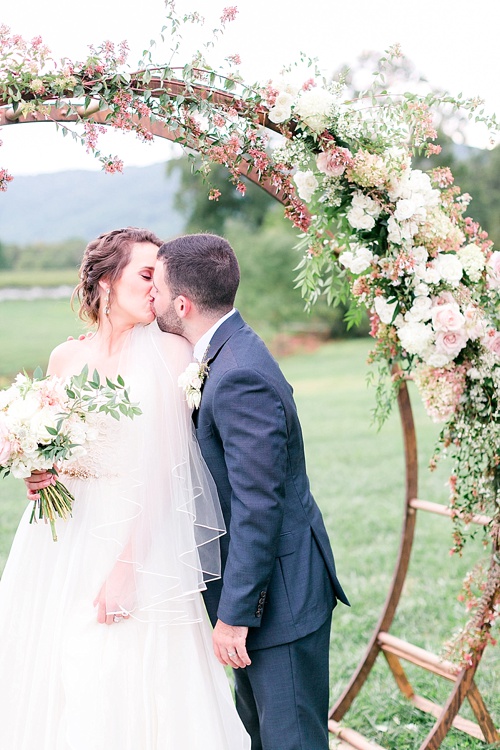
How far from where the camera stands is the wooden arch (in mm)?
2730

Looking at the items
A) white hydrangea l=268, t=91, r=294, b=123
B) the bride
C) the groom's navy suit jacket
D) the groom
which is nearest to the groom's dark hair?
the groom

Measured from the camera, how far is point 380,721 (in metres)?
4.18

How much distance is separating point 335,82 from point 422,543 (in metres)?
5.42

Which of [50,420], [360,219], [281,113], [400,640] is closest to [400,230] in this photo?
[360,219]

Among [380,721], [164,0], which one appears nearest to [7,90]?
[164,0]

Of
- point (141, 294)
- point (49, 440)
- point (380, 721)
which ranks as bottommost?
point (380, 721)

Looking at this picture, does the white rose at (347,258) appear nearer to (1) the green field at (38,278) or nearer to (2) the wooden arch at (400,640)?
(2) the wooden arch at (400,640)

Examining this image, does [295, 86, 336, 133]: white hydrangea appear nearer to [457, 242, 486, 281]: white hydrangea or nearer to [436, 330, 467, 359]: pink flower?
[457, 242, 486, 281]: white hydrangea

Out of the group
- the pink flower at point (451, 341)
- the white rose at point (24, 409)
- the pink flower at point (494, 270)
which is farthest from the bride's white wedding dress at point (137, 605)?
the pink flower at point (494, 270)

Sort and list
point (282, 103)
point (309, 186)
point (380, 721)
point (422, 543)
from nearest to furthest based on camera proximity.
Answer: point (282, 103)
point (309, 186)
point (380, 721)
point (422, 543)

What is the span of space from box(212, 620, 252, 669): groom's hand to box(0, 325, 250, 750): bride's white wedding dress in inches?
6.2

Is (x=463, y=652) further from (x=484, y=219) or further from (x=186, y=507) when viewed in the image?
(x=484, y=219)

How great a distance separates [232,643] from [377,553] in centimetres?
475

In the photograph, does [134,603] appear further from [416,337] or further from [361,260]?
[361,260]
